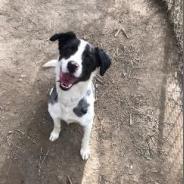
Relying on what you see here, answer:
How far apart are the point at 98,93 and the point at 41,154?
107 centimetres

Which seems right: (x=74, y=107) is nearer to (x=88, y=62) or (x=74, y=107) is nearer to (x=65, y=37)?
(x=88, y=62)

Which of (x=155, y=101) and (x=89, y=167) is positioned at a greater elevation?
(x=155, y=101)

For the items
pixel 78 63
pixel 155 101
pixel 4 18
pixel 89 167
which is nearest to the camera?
pixel 78 63

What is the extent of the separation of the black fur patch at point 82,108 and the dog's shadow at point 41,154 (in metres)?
0.66

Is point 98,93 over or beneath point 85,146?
over

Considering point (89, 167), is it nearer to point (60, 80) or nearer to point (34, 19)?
point (60, 80)

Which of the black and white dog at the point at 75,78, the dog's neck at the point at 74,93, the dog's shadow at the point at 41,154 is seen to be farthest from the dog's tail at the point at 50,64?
the dog's neck at the point at 74,93

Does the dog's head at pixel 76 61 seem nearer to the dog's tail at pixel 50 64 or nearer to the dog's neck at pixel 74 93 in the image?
the dog's neck at pixel 74 93

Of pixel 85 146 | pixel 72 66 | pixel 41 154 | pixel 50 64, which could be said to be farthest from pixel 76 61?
pixel 50 64

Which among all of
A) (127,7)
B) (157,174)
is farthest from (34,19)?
(157,174)

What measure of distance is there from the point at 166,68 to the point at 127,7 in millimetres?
1127

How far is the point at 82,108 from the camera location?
4.41 meters

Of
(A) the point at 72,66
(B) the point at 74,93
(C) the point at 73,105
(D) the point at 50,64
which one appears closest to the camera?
(A) the point at 72,66

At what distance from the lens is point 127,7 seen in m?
6.31
